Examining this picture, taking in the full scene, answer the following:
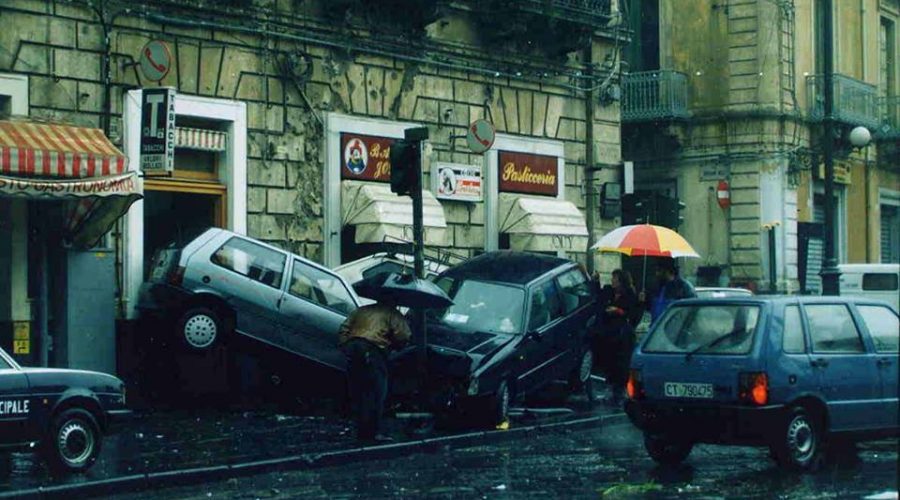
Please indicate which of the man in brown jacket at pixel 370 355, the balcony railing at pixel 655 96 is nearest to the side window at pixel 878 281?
the balcony railing at pixel 655 96

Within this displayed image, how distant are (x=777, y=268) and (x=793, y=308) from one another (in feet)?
78.7

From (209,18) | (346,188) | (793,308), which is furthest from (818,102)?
(793,308)

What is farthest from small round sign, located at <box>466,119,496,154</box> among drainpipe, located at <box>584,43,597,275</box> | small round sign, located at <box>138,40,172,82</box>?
small round sign, located at <box>138,40,172,82</box>

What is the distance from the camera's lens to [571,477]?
13.3m

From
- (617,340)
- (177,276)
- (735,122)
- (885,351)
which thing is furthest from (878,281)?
(885,351)

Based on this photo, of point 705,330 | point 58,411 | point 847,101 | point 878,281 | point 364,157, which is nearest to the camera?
point 58,411

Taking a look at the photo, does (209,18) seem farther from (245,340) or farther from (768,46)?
(768,46)

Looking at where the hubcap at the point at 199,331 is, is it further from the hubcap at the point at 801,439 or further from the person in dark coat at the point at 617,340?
the hubcap at the point at 801,439

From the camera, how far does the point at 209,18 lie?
21.3 metres

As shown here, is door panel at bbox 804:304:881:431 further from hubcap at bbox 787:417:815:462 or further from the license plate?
the license plate

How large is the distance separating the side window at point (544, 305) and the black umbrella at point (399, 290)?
2566mm

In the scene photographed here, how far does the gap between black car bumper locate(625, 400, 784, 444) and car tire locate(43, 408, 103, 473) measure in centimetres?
462

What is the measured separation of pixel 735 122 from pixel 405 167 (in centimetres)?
2153

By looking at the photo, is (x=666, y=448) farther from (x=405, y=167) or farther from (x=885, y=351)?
(x=405, y=167)
